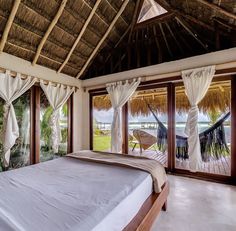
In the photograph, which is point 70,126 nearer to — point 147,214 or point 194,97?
point 194,97

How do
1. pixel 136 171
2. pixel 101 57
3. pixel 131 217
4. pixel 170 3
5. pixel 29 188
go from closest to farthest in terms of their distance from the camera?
pixel 131 217 < pixel 29 188 < pixel 136 171 < pixel 170 3 < pixel 101 57

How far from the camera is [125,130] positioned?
4.13m

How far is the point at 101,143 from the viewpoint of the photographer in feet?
14.9

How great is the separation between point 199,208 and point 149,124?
2.01 metres

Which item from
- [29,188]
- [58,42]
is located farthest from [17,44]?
[29,188]

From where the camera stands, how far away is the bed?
100cm

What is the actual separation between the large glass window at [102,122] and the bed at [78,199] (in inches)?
91.8

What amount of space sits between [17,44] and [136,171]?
9.90ft

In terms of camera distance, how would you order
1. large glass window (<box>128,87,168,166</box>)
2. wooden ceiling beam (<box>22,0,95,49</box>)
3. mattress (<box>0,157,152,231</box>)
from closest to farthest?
mattress (<box>0,157,152,231</box>)
wooden ceiling beam (<box>22,0,95,49</box>)
large glass window (<box>128,87,168,166</box>)

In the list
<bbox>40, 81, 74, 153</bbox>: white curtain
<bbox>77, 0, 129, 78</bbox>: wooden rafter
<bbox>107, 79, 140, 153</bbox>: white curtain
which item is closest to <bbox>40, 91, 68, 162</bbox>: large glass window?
<bbox>40, 81, 74, 153</bbox>: white curtain

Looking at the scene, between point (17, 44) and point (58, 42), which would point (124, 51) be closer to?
point (58, 42)

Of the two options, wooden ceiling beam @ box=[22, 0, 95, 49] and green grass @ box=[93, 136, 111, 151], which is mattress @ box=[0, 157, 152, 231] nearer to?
green grass @ box=[93, 136, 111, 151]

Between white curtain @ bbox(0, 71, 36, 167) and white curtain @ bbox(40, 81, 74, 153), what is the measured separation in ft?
1.94

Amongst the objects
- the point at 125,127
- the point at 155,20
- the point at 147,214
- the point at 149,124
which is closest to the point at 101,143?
the point at 125,127
